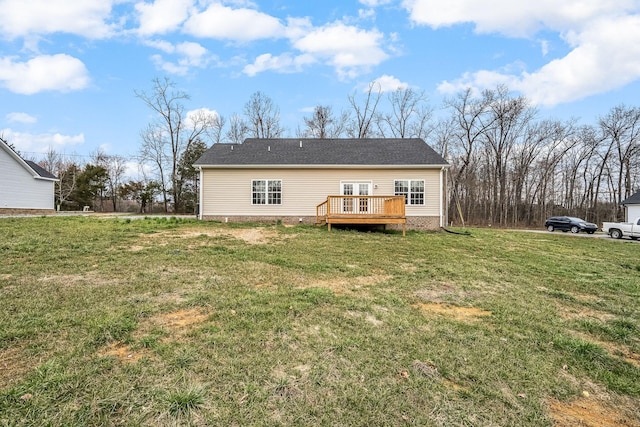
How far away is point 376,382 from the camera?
2.33 meters

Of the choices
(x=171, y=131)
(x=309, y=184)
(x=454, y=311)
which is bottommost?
(x=454, y=311)

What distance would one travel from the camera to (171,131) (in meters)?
28.0

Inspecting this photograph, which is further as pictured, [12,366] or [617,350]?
[617,350]

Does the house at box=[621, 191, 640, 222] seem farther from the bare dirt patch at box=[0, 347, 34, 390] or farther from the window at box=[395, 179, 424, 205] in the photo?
the bare dirt patch at box=[0, 347, 34, 390]

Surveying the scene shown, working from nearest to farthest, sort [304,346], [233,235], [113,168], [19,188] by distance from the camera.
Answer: [304,346], [233,235], [19,188], [113,168]

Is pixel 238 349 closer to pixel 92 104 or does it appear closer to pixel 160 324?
pixel 160 324

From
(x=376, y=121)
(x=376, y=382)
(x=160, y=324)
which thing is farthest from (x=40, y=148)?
(x=376, y=382)

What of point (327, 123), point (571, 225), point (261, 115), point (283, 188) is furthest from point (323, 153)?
point (571, 225)

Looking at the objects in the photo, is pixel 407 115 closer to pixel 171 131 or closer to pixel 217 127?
pixel 217 127

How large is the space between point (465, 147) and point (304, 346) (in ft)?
102

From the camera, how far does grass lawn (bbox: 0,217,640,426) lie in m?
2.01

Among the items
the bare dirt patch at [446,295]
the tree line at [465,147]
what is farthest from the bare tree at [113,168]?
the bare dirt patch at [446,295]

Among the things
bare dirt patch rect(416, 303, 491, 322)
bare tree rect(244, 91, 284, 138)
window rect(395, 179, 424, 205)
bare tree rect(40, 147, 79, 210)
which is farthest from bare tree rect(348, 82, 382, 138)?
bare dirt patch rect(416, 303, 491, 322)

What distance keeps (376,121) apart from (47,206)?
2694cm
